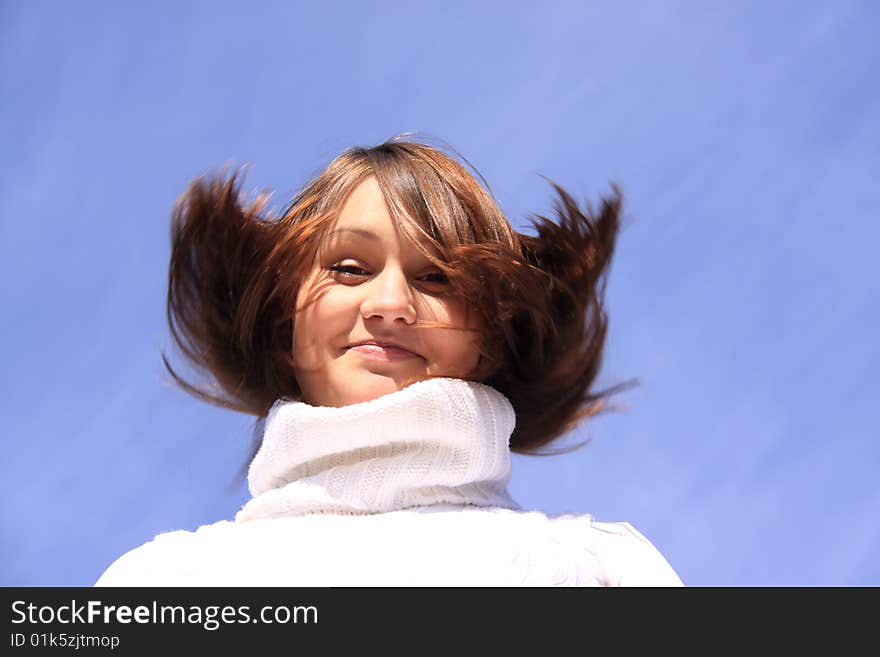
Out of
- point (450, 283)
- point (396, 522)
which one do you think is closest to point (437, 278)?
point (450, 283)

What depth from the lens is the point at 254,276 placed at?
2.16 m

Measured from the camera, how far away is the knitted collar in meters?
1.88

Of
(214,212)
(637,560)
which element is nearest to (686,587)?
(637,560)

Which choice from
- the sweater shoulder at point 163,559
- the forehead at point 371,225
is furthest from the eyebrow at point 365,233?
the sweater shoulder at point 163,559

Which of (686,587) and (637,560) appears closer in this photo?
(686,587)

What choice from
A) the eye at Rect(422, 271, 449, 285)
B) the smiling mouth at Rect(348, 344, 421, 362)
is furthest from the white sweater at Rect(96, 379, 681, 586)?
the eye at Rect(422, 271, 449, 285)

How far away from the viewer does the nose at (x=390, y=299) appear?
77.2 inches

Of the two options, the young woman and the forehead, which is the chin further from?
the forehead

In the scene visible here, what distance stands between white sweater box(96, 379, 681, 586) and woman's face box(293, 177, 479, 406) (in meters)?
0.09

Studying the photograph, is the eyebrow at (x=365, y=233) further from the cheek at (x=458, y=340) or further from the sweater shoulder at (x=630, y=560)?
the sweater shoulder at (x=630, y=560)

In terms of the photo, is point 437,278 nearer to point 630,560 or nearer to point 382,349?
point 382,349
